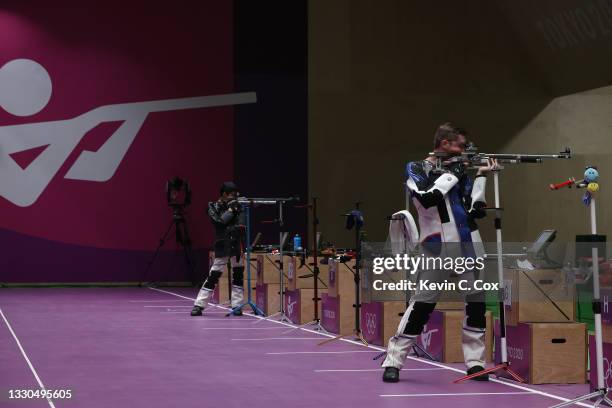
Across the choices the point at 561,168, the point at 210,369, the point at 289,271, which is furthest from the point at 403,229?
the point at 561,168

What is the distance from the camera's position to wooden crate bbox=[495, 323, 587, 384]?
6703 millimetres

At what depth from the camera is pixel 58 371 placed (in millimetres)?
7188

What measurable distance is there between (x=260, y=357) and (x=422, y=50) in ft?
37.5

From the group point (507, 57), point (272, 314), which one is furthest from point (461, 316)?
point (507, 57)

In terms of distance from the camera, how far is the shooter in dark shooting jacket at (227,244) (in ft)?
40.3

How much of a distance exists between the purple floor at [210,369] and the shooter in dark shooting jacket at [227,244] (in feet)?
1.64

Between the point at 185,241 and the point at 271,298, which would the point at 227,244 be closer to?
the point at 271,298

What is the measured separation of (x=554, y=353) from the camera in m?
6.72

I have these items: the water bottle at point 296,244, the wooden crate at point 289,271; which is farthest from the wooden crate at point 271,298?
the water bottle at point 296,244

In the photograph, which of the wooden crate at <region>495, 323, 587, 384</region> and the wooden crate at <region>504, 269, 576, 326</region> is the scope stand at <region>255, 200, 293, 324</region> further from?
the wooden crate at <region>495, 323, 587, 384</region>

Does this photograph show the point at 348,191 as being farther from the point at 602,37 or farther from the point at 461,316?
the point at 461,316

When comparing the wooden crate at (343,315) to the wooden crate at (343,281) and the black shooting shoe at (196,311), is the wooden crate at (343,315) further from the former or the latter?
the black shooting shoe at (196,311)

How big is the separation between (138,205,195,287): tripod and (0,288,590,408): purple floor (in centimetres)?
594

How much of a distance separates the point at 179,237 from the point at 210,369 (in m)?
10.6
